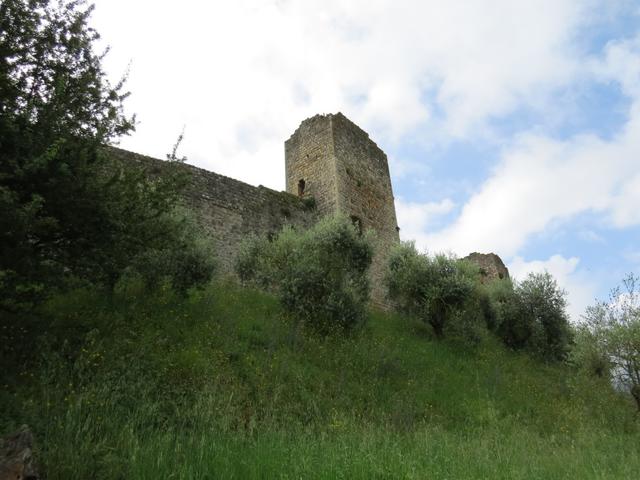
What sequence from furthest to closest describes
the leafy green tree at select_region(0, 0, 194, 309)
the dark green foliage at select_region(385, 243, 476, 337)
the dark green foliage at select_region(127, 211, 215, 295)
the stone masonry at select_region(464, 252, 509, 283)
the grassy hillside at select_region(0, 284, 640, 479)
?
the stone masonry at select_region(464, 252, 509, 283)
the dark green foliage at select_region(385, 243, 476, 337)
the dark green foliage at select_region(127, 211, 215, 295)
the leafy green tree at select_region(0, 0, 194, 309)
the grassy hillside at select_region(0, 284, 640, 479)

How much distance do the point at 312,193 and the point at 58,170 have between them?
1390 centimetres

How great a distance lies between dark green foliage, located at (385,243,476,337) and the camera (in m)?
14.2

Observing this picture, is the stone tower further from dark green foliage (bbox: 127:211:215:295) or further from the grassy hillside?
dark green foliage (bbox: 127:211:215:295)

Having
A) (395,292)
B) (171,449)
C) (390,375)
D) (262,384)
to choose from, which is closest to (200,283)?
(262,384)

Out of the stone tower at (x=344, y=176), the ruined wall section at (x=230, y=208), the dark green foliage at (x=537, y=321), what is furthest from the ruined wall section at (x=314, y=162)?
the dark green foliage at (x=537, y=321)

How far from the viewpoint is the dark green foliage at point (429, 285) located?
560 inches

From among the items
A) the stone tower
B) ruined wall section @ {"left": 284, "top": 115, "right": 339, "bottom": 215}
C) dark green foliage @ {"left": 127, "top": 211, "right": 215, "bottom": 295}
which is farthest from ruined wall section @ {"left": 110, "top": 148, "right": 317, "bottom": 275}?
dark green foliage @ {"left": 127, "top": 211, "right": 215, "bottom": 295}

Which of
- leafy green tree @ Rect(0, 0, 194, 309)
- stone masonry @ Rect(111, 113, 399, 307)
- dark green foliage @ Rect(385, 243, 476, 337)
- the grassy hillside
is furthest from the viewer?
stone masonry @ Rect(111, 113, 399, 307)

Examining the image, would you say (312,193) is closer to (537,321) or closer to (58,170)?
(537,321)

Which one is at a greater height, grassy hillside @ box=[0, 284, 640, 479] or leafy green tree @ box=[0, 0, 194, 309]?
leafy green tree @ box=[0, 0, 194, 309]

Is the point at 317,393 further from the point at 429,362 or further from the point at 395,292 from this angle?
the point at 395,292

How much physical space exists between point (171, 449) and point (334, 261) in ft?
27.7

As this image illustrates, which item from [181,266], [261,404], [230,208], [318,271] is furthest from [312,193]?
[261,404]

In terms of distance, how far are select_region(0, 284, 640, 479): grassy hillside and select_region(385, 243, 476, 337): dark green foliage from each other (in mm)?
2479
